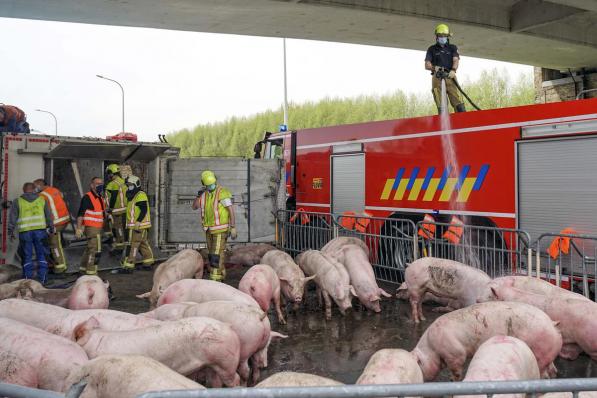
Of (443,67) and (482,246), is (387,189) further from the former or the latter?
(443,67)

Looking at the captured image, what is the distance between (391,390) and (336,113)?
137 ft

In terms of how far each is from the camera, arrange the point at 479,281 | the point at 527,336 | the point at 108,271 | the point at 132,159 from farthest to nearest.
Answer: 1. the point at 132,159
2. the point at 108,271
3. the point at 479,281
4. the point at 527,336

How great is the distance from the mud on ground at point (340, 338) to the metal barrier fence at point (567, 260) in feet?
4.88

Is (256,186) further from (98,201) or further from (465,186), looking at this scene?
(465,186)

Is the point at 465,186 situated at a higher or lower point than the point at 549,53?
lower

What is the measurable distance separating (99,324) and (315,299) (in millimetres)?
4721

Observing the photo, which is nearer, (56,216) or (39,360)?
(39,360)

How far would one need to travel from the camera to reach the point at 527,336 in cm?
518

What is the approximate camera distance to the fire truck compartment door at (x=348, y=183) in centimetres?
1120

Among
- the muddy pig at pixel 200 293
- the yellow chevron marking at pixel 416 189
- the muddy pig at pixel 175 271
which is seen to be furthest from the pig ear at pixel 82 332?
the yellow chevron marking at pixel 416 189

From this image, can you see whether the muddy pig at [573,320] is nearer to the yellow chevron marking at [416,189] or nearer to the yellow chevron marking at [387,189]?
the yellow chevron marking at [416,189]

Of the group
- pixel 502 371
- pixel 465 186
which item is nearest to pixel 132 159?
pixel 465 186

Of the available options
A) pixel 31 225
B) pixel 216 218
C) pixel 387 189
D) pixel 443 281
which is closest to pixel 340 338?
pixel 443 281

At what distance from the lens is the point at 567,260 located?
780 cm
